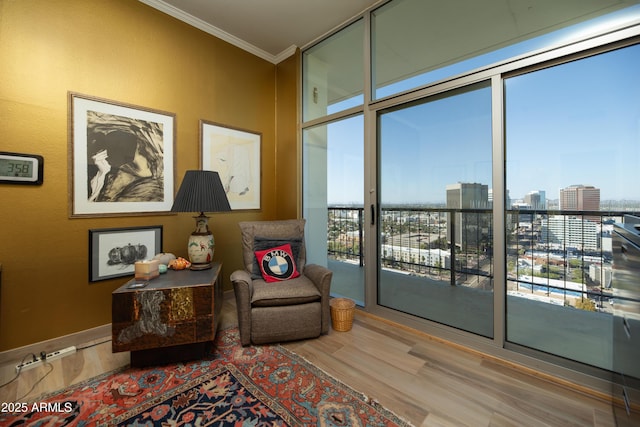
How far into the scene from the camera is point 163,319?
69.8 inches

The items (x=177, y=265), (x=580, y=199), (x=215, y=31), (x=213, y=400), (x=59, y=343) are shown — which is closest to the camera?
(x=213, y=400)

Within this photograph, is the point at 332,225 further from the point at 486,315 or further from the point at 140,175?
the point at 140,175

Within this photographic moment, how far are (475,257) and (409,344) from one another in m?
0.88

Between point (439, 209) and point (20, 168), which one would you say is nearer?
point (20, 168)

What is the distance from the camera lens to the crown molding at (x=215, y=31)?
2574mm

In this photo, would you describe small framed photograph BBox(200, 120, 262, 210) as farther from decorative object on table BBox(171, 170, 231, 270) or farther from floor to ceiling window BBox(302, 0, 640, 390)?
floor to ceiling window BBox(302, 0, 640, 390)

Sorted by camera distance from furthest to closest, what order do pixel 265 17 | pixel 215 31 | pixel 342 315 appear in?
pixel 215 31 < pixel 265 17 < pixel 342 315

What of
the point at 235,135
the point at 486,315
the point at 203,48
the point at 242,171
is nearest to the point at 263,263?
the point at 242,171

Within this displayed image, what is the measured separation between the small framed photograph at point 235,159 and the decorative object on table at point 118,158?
1.23 feet

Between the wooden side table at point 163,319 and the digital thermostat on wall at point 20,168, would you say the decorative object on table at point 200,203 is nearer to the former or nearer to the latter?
the wooden side table at point 163,319

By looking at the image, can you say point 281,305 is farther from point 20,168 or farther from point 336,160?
point 20,168

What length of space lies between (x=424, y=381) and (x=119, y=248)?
8.65 ft

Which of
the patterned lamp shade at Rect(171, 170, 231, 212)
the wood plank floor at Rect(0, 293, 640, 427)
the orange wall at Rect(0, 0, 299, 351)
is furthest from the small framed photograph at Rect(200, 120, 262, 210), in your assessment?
the wood plank floor at Rect(0, 293, 640, 427)

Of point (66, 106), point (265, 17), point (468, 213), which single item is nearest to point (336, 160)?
point (468, 213)
